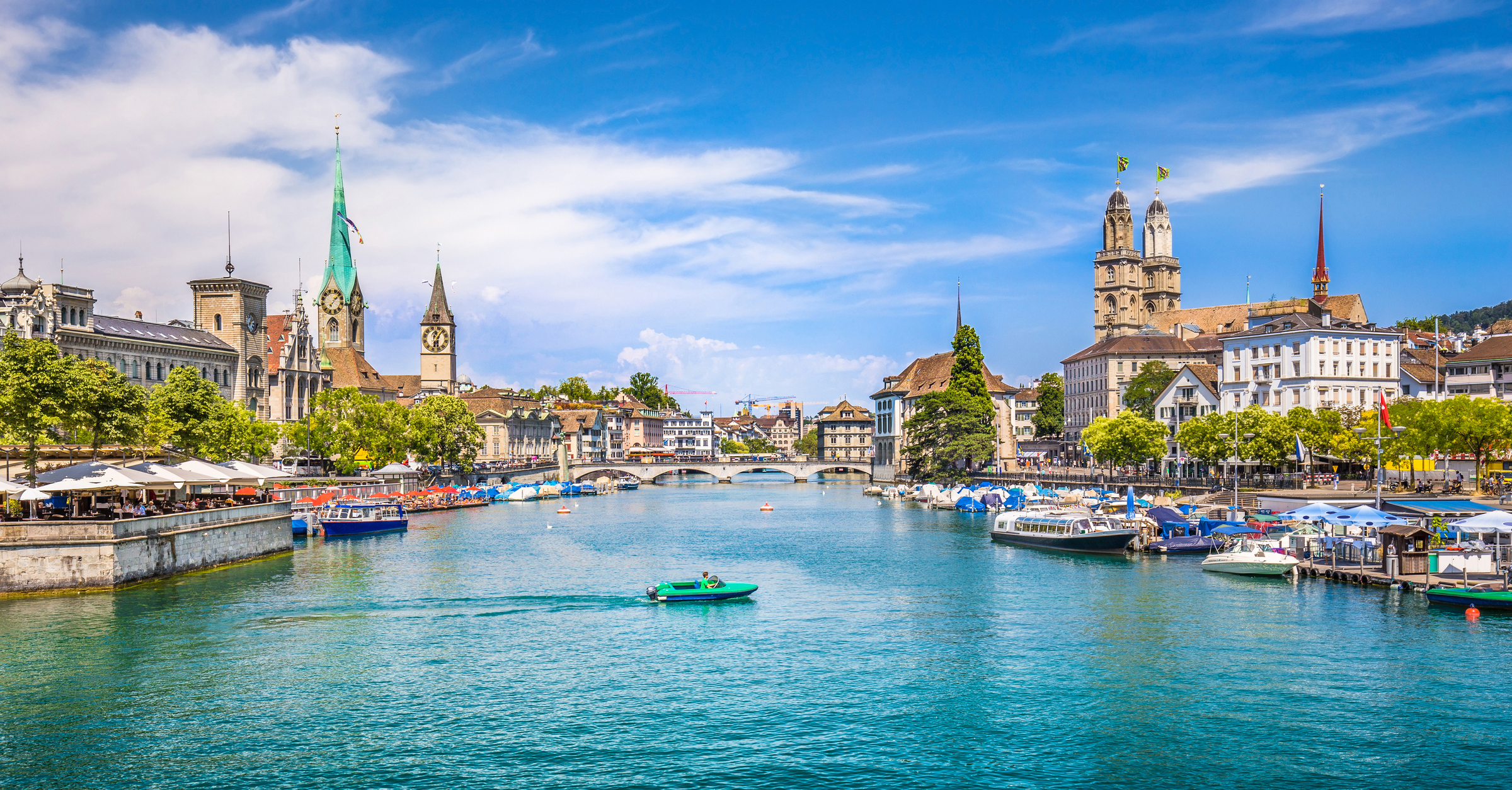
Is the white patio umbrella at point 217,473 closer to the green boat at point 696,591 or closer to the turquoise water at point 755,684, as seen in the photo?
the turquoise water at point 755,684

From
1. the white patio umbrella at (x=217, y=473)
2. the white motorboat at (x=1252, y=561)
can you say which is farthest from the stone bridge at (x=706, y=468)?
the white motorboat at (x=1252, y=561)

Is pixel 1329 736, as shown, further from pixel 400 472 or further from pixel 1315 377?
pixel 400 472

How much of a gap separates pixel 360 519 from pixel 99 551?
3470 centimetres

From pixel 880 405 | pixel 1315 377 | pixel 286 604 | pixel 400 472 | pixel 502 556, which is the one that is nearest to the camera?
pixel 286 604

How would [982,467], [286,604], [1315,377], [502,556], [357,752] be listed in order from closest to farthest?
[357,752] < [286,604] < [502,556] < [1315,377] < [982,467]

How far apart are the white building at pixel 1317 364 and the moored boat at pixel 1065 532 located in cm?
4204

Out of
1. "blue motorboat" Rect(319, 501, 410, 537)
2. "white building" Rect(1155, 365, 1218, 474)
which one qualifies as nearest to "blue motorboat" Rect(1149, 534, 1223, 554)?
"blue motorboat" Rect(319, 501, 410, 537)

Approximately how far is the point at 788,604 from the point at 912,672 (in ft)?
42.6

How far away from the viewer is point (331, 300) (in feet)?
641

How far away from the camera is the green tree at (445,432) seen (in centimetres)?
11775

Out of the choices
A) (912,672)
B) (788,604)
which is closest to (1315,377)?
(788,604)

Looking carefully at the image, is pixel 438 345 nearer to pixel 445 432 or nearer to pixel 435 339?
pixel 435 339

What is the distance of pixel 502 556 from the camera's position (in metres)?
65.4

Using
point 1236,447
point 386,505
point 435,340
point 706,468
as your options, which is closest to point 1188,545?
point 1236,447
